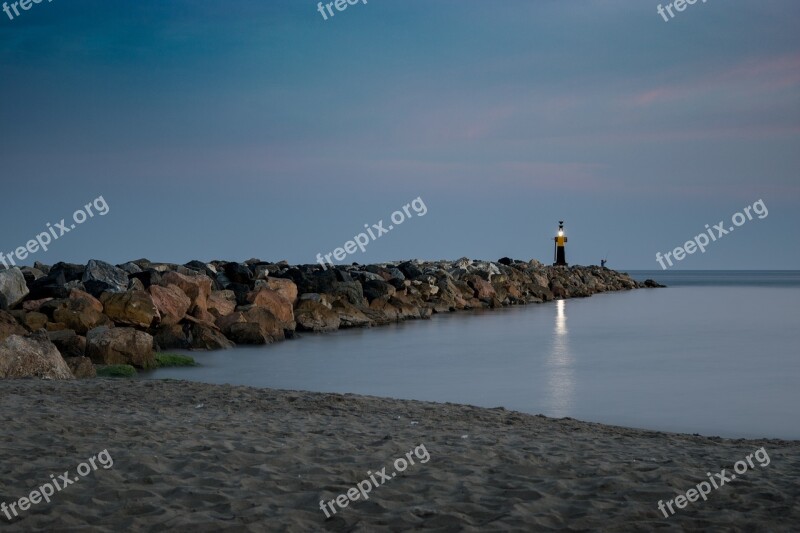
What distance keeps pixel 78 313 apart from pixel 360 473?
1354 centimetres

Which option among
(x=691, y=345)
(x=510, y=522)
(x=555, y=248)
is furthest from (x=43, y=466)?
(x=555, y=248)

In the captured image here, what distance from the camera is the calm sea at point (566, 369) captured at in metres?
13.4

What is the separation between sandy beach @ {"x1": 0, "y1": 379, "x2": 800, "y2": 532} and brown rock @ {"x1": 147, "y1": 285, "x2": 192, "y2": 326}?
10.2m

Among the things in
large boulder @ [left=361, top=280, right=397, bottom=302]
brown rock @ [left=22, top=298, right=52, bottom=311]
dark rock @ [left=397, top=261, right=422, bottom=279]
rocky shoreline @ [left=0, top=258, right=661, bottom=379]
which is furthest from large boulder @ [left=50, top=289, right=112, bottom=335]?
dark rock @ [left=397, top=261, right=422, bottom=279]

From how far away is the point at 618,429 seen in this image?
1024cm

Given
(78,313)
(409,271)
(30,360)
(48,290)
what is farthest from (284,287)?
(30,360)

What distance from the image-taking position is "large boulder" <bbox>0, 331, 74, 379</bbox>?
12.6 m

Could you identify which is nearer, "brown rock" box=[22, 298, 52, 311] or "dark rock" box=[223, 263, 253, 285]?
"brown rock" box=[22, 298, 52, 311]

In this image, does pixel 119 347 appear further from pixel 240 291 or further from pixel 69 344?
pixel 240 291

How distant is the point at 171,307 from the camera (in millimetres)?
20406

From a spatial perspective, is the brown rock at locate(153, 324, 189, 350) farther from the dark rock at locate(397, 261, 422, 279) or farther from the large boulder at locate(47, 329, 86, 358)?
the dark rock at locate(397, 261, 422, 279)

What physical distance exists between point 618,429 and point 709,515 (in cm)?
486

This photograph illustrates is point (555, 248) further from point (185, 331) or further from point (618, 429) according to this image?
point (618, 429)

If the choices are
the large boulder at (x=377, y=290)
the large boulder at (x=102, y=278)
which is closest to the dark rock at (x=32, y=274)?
the large boulder at (x=102, y=278)
